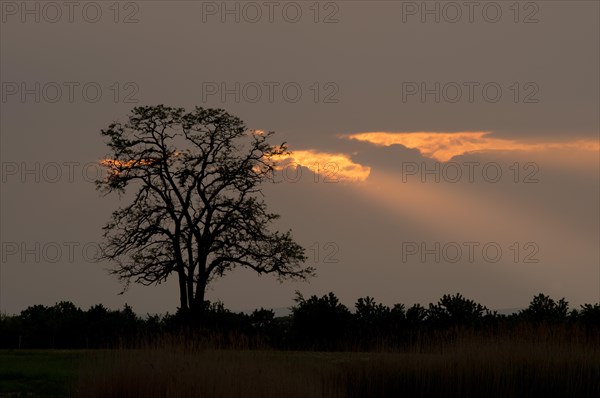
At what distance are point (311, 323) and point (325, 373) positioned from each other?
12.2 meters

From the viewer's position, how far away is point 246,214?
43.5 m

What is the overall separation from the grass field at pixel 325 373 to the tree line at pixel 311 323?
6662 mm

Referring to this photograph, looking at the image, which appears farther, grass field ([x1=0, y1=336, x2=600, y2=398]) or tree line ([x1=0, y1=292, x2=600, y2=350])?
tree line ([x1=0, y1=292, x2=600, y2=350])

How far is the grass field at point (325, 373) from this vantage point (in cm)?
1880

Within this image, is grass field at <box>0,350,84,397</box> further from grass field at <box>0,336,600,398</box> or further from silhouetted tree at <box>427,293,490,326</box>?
silhouetted tree at <box>427,293,490,326</box>

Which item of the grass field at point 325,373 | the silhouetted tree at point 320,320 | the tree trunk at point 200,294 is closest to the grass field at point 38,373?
the grass field at point 325,373

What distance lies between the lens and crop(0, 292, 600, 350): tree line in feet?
105

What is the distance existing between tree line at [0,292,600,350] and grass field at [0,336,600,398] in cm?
666

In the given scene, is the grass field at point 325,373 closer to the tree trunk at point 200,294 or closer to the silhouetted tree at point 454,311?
the silhouetted tree at point 454,311

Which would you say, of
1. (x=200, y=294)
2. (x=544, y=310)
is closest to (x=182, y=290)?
(x=200, y=294)

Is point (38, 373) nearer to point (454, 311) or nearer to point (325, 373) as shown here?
point (325, 373)

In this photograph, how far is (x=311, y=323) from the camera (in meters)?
33.7

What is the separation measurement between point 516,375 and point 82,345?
19.3m

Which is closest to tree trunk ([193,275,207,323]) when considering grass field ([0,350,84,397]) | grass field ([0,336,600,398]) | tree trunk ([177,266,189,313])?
tree trunk ([177,266,189,313])
